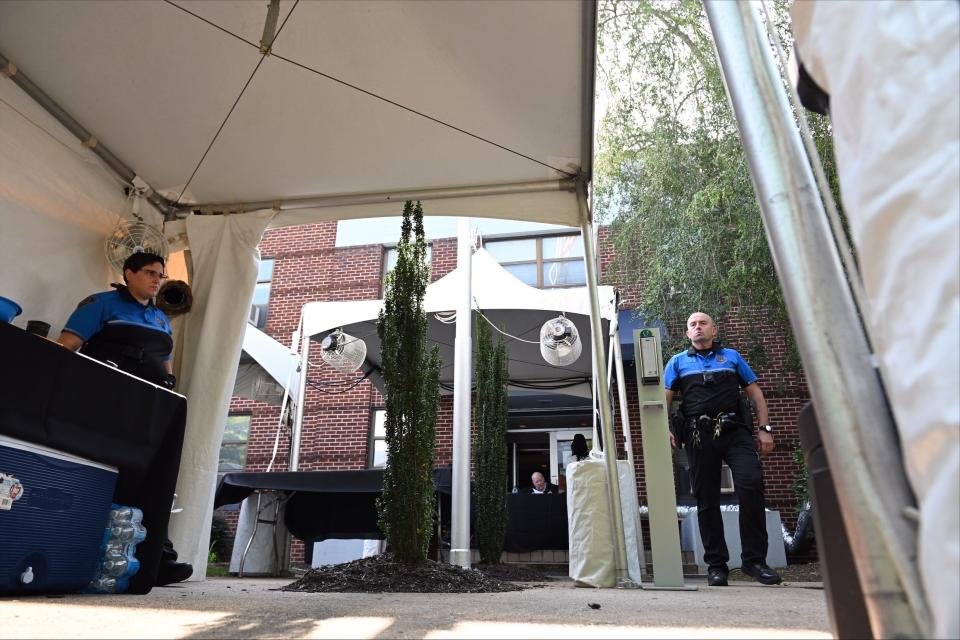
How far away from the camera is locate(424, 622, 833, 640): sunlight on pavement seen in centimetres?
136

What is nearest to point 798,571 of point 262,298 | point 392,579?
point 392,579

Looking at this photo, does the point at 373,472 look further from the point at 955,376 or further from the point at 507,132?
the point at 955,376

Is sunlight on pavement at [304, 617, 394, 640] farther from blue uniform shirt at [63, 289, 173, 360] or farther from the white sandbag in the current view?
the white sandbag

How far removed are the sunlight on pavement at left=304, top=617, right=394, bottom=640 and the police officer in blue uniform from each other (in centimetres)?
268

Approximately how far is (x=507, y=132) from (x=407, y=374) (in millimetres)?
1507

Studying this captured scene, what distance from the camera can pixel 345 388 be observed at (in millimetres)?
10805

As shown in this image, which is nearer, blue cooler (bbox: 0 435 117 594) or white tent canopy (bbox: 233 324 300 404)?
blue cooler (bbox: 0 435 117 594)

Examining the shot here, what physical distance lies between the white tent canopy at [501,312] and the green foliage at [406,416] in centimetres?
303

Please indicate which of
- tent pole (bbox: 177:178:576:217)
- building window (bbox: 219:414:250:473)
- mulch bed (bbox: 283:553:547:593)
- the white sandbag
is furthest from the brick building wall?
mulch bed (bbox: 283:553:547:593)

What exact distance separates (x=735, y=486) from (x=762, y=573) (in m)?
0.47

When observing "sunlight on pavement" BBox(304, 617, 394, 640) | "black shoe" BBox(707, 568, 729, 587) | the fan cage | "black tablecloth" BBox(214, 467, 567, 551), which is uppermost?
the fan cage

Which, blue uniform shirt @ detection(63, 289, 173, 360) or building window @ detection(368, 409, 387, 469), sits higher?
building window @ detection(368, 409, 387, 469)

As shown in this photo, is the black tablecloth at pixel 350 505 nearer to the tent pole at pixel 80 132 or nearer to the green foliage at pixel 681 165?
the tent pole at pixel 80 132

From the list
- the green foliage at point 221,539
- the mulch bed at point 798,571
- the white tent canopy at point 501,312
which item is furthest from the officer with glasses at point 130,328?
the green foliage at point 221,539
